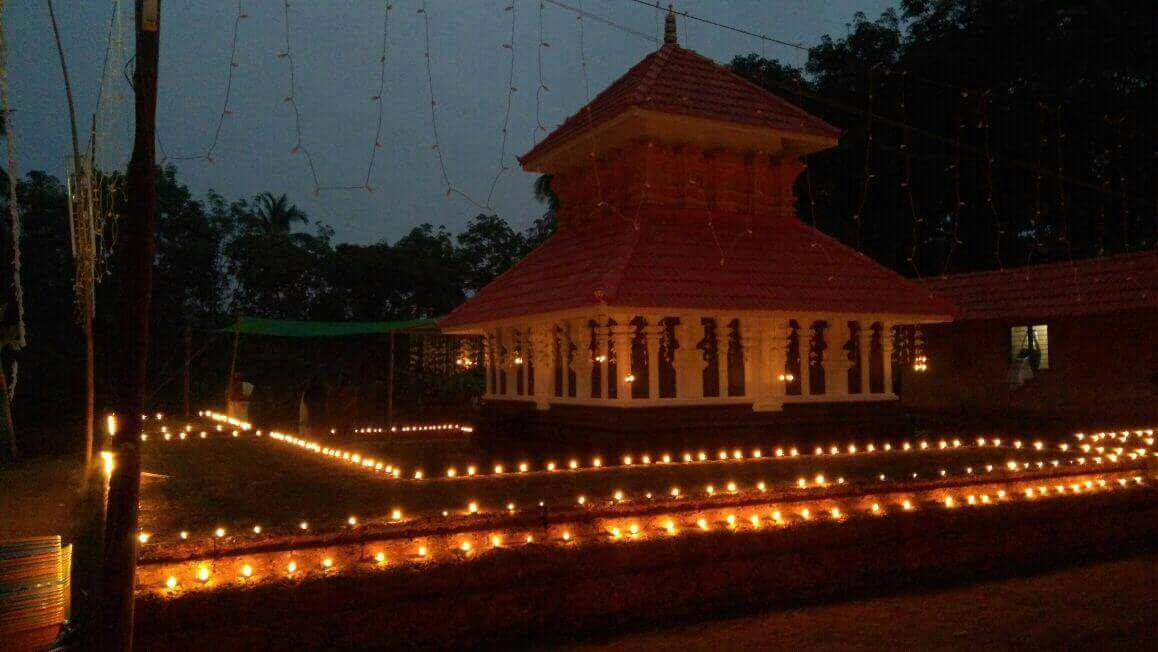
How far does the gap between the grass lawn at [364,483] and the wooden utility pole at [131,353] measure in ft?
6.73

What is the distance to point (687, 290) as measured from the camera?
9.88 meters

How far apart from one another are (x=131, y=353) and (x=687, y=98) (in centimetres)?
898

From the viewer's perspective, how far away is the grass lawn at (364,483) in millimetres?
6449

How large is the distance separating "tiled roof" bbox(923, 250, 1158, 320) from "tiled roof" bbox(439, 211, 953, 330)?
18.5 ft

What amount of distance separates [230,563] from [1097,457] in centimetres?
900

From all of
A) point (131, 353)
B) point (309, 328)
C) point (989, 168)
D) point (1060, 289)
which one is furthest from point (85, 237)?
point (989, 168)

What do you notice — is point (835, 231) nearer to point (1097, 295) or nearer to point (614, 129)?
point (1097, 295)

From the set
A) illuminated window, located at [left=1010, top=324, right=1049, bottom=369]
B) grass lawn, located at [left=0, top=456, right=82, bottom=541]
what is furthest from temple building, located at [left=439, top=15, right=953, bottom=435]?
illuminated window, located at [left=1010, top=324, right=1049, bottom=369]

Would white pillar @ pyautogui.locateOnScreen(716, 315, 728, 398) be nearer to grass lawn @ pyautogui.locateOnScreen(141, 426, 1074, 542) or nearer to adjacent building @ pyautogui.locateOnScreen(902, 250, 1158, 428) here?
grass lawn @ pyautogui.locateOnScreen(141, 426, 1074, 542)

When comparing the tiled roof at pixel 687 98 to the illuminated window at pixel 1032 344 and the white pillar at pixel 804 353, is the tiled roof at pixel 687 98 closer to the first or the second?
the white pillar at pixel 804 353

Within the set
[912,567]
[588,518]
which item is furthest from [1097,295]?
[588,518]

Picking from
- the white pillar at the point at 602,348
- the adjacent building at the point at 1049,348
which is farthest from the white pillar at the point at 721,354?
the adjacent building at the point at 1049,348

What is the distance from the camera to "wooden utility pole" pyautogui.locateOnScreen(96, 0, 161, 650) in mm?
3627

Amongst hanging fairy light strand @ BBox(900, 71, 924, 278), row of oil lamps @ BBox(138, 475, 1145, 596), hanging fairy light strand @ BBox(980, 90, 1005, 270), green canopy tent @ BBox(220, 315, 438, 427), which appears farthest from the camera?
hanging fairy light strand @ BBox(900, 71, 924, 278)
